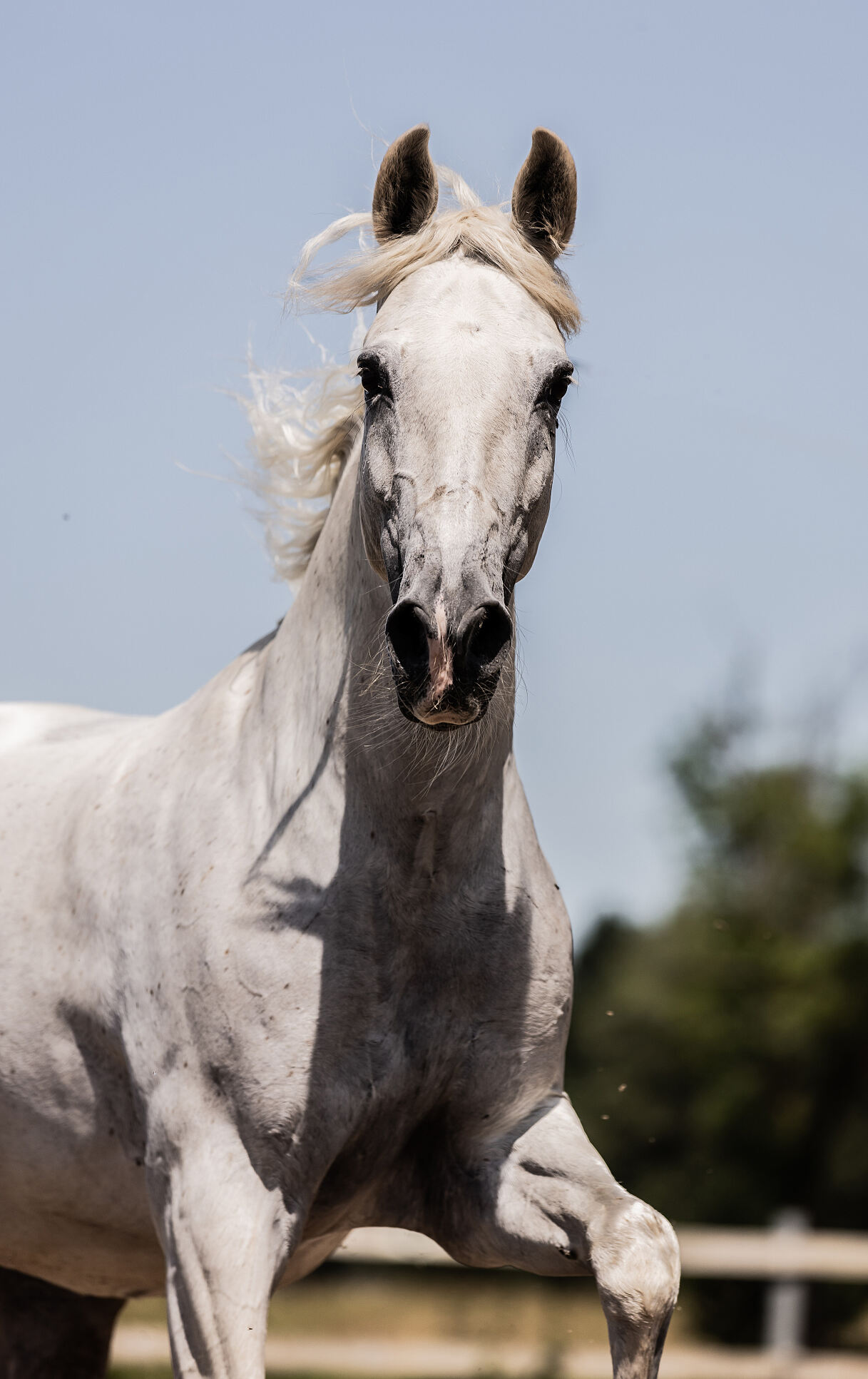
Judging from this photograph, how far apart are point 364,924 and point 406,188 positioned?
5.37ft

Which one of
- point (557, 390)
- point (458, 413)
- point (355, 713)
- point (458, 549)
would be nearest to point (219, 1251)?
point (355, 713)

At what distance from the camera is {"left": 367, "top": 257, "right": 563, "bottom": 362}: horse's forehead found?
9.41 ft

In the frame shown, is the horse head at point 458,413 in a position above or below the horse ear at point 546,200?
below

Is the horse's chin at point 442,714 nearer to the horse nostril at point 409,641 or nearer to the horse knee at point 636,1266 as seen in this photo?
the horse nostril at point 409,641

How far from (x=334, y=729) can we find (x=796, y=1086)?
15230mm

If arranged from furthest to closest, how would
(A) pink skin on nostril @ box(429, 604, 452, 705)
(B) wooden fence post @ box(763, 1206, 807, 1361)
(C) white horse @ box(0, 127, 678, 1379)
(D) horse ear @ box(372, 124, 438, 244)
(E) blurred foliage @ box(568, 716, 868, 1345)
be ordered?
1. (E) blurred foliage @ box(568, 716, 868, 1345)
2. (B) wooden fence post @ box(763, 1206, 807, 1361)
3. (D) horse ear @ box(372, 124, 438, 244)
4. (C) white horse @ box(0, 127, 678, 1379)
5. (A) pink skin on nostril @ box(429, 604, 452, 705)

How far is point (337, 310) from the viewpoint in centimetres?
336

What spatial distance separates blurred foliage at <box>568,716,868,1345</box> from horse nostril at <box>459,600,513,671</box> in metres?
13.4

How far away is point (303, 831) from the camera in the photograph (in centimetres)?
317

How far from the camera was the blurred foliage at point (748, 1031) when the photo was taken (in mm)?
16562

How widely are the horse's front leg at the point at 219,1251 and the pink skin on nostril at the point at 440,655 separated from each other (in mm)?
1137

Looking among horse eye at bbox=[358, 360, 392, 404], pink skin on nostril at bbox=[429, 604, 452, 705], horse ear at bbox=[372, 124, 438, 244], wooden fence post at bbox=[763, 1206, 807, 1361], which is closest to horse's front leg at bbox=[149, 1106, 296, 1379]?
pink skin on nostril at bbox=[429, 604, 452, 705]

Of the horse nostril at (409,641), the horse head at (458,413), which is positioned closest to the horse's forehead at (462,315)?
the horse head at (458,413)

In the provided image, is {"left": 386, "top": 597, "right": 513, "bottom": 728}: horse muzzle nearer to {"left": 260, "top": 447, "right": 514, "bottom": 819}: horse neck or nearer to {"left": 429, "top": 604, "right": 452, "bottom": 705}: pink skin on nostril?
{"left": 429, "top": 604, "right": 452, "bottom": 705}: pink skin on nostril
